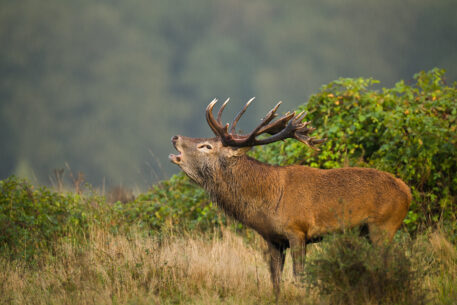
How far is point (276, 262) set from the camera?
6.55 meters

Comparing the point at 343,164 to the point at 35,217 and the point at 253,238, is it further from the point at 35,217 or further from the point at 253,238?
the point at 35,217

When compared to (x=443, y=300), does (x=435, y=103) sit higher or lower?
higher

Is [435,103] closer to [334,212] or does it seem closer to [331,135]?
[331,135]

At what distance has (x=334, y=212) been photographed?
246 inches

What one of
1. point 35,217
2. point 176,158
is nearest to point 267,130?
point 176,158

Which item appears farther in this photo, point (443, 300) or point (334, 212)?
point (334, 212)

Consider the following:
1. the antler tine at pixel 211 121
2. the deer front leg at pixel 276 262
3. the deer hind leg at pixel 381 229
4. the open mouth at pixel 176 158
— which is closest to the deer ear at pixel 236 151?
the antler tine at pixel 211 121

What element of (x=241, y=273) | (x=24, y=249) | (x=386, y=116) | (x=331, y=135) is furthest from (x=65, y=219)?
(x=386, y=116)

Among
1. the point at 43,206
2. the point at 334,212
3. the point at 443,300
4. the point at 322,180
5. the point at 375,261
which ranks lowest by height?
the point at 443,300

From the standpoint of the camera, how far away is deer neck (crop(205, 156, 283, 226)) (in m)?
6.64

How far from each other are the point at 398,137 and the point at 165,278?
4731mm

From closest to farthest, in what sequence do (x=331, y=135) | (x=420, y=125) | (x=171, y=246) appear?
1. (x=171, y=246)
2. (x=420, y=125)
3. (x=331, y=135)

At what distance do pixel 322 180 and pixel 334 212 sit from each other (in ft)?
1.66

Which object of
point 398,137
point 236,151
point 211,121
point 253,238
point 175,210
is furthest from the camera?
point 175,210
